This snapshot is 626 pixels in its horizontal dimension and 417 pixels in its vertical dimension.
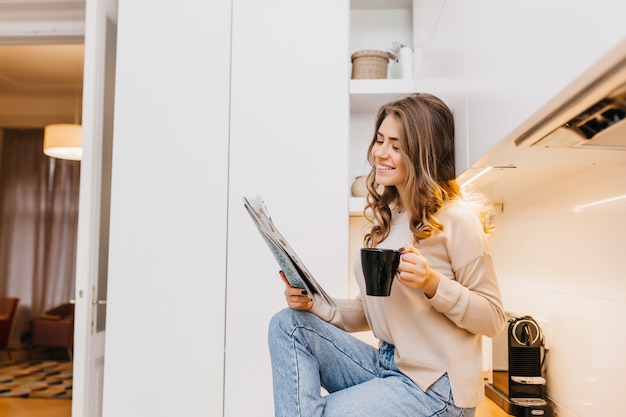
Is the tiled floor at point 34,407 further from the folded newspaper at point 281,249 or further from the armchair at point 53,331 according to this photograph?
the folded newspaper at point 281,249

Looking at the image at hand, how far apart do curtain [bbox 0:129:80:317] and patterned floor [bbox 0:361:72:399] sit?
3.02 feet

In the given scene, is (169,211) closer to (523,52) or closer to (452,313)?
(452,313)

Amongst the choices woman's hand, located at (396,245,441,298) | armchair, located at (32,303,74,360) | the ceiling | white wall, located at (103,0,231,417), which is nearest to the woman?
woman's hand, located at (396,245,441,298)

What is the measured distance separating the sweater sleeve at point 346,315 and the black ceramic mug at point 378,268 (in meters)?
0.34

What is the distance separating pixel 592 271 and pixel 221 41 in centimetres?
142

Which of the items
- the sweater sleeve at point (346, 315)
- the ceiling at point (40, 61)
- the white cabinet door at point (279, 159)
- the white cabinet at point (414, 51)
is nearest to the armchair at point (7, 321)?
the ceiling at point (40, 61)

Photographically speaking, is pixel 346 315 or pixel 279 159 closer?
pixel 346 315

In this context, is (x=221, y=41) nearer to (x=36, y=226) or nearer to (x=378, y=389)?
(x=378, y=389)

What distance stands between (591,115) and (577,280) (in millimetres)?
878

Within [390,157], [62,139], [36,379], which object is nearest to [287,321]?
[390,157]

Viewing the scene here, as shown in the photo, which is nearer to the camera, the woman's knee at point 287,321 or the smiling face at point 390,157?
the woman's knee at point 287,321

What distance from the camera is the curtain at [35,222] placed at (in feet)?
22.0

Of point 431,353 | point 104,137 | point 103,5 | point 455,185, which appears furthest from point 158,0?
point 431,353

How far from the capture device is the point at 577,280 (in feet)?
5.13
